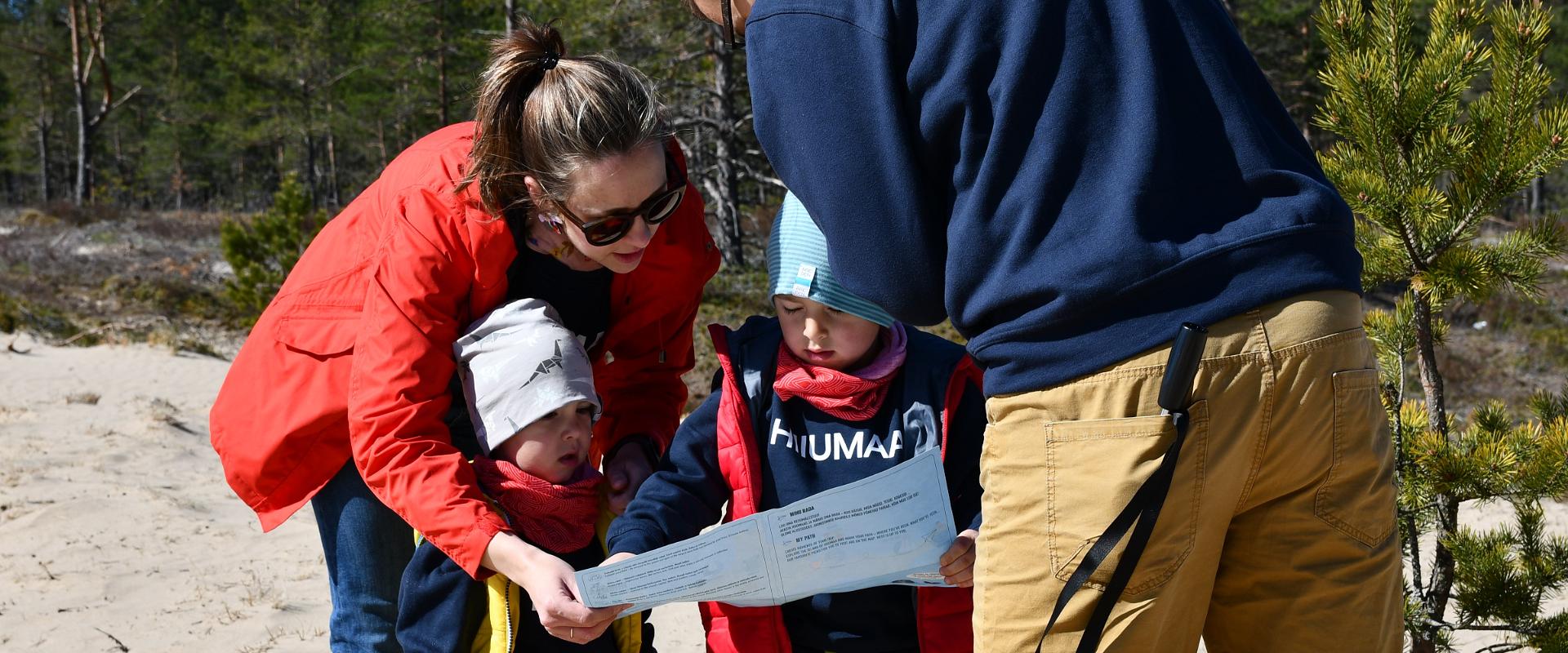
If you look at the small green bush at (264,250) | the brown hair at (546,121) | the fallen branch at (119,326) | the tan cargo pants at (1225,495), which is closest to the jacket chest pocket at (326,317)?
the brown hair at (546,121)

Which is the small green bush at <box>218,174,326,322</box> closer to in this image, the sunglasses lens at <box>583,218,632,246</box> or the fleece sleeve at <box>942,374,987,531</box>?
the sunglasses lens at <box>583,218,632,246</box>

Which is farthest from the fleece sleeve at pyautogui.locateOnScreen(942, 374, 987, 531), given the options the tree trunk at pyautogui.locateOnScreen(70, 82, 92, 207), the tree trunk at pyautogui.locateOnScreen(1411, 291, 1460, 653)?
the tree trunk at pyautogui.locateOnScreen(70, 82, 92, 207)

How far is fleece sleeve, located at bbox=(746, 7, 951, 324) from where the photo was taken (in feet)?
4.79

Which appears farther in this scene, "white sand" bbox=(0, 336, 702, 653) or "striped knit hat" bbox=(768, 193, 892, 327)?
"white sand" bbox=(0, 336, 702, 653)

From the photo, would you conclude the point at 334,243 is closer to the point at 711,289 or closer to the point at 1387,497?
the point at 1387,497

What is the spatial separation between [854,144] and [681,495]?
3.29ft

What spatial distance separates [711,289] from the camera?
13.2 m

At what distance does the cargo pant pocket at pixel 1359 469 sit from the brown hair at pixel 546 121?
1274mm

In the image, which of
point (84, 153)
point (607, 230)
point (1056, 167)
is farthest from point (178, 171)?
point (1056, 167)

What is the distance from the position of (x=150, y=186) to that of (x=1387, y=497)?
1815 inches

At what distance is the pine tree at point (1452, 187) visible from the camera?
2613 mm

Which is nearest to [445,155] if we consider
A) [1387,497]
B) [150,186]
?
[1387,497]

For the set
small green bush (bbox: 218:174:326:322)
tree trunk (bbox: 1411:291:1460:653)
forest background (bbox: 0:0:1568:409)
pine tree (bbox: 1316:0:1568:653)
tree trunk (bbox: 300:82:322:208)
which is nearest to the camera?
pine tree (bbox: 1316:0:1568:653)

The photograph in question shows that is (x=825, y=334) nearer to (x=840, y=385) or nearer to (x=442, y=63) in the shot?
(x=840, y=385)
